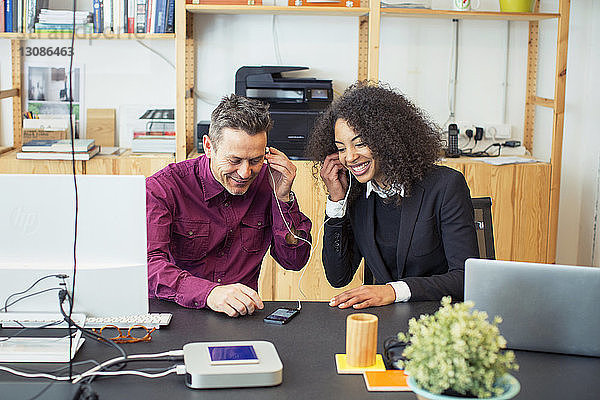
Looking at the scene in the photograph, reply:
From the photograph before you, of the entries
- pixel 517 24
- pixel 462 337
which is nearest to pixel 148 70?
pixel 517 24

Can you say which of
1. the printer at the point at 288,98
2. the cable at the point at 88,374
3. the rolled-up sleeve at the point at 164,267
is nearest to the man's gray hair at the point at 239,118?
the rolled-up sleeve at the point at 164,267

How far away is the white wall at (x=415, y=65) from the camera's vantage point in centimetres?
367

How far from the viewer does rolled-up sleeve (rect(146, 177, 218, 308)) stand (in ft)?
5.89

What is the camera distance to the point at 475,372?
109cm

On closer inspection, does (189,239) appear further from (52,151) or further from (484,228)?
(52,151)

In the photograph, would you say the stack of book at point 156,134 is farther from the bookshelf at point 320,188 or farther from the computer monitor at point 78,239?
the computer monitor at point 78,239

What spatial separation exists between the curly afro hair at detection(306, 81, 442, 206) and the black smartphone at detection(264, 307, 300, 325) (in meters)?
0.64

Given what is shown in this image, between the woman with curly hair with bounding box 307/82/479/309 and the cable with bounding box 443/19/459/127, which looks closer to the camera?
the woman with curly hair with bounding box 307/82/479/309

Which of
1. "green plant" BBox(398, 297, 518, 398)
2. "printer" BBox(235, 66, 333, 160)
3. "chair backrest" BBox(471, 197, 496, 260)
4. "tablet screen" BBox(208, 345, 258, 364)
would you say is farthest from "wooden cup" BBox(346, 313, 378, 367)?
"printer" BBox(235, 66, 333, 160)

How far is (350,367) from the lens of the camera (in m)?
1.44

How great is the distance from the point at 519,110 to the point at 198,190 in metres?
2.23

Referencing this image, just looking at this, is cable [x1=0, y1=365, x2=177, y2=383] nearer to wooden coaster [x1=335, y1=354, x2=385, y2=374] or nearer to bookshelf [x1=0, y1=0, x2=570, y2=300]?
wooden coaster [x1=335, y1=354, x2=385, y2=374]

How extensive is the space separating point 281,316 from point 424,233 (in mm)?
636

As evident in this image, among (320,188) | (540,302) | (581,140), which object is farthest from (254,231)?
(581,140)
